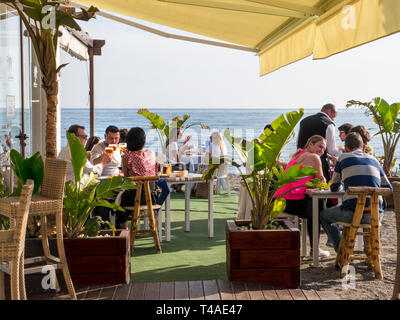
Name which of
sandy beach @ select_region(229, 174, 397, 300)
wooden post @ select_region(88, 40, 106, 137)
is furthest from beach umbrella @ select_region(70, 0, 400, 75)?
wooden post @ select_region(88, 40, 106, 137)

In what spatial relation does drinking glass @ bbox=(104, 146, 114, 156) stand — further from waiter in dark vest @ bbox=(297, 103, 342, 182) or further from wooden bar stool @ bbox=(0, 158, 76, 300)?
waiter in dark vest @ bbox=(297, 103, 342, 182)

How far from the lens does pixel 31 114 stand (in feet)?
25.7

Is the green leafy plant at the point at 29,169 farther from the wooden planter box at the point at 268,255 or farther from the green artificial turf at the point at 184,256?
the wooden planter box at the point at 268,255

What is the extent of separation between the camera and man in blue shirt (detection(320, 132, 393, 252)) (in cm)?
482

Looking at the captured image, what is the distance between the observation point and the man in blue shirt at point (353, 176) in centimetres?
482

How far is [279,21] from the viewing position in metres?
5.63

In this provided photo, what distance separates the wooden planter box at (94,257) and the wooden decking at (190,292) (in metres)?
0.08

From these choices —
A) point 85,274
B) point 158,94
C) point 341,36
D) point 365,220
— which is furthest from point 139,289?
point 158,94

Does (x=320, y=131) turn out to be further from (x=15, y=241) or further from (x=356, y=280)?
(x=15, y=241)

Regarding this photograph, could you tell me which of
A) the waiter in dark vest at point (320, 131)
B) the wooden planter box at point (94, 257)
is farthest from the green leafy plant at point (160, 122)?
the wooden planter box at point (94, 257)

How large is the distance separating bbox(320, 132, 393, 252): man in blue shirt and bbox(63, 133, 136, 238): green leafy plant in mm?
1891

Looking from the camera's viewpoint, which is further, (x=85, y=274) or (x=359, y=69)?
(x=359, y=69)
